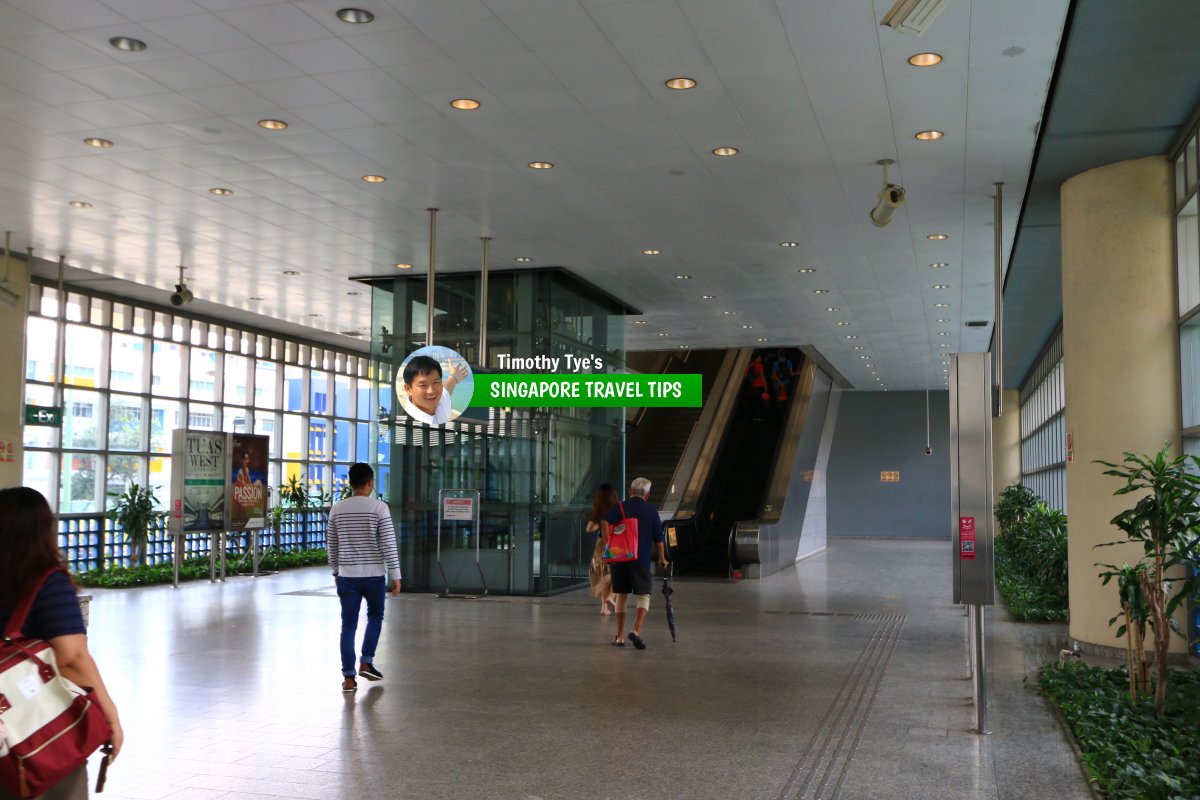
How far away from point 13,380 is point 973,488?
12809 mm

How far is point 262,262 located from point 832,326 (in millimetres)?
10114

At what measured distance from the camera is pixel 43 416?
13844 millimetres

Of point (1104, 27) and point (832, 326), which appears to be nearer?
point (1104, 27)

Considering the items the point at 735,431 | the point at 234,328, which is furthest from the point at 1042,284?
the point at 234,328

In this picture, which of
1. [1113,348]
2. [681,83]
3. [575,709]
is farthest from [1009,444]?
[575,709]

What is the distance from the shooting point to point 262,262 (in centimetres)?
1419

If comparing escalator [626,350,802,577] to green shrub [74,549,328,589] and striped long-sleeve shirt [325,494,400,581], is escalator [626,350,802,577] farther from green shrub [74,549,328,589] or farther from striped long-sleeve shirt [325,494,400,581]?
striped long-sleeve shirt [325,494,400,581]

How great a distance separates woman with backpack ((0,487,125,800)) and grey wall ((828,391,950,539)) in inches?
1296

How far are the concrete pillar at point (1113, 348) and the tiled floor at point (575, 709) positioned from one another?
3.82 feet

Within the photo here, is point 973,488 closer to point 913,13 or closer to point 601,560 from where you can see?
point 913,13

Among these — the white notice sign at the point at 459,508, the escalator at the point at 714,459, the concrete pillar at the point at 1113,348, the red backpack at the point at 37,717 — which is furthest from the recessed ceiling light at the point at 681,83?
the escalator at the point at 714,459

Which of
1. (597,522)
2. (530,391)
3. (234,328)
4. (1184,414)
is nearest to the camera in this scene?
(1184,414)

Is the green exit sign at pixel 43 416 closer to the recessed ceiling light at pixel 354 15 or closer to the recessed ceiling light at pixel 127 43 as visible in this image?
the recessed ceiling light at pixel 127 43

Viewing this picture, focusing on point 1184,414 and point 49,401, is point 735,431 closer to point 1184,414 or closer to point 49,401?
point 49,401
